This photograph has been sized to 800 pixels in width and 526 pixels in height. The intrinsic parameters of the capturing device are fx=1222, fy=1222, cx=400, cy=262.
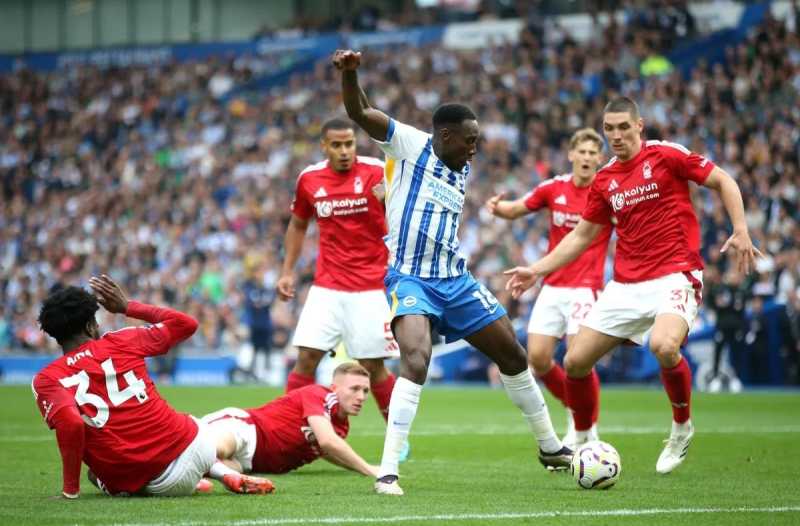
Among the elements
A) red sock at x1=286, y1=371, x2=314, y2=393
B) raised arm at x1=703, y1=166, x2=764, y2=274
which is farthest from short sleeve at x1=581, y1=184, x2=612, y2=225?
red sock at x1=286, y1=371, x2=314, y2=393

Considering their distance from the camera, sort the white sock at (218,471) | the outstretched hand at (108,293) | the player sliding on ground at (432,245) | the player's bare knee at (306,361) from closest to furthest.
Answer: the outstretched hand at (108,293)
the white sock at (218,471)
the player sliding on ground at (432,245)
the player's bare knee at (306,361)

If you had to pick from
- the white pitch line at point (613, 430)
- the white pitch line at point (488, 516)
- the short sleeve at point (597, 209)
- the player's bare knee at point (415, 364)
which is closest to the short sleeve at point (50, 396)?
the white pitch line at point (488, 516)

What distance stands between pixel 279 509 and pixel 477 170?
2124 centimetres

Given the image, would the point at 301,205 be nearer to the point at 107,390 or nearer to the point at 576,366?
the point at 576,366

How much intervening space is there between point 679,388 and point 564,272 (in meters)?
2.65

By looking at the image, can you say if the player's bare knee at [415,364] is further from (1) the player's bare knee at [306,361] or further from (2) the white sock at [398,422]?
(1) the player's bare knee at [306,361]

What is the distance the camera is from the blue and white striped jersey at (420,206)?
322 inches

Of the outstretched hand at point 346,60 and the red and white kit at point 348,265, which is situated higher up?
the outstretched hand at point 346,60

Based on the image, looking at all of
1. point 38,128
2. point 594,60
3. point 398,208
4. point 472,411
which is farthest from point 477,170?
point 398,208

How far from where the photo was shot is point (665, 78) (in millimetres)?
27203

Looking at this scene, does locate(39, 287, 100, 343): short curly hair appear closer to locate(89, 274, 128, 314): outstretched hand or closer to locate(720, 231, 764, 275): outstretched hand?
locate(89, 274, 128, 314): outstretched hand

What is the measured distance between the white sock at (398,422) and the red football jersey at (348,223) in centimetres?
317

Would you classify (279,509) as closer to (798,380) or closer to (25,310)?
(798,380)

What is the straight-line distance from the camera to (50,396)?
720 centimetres
